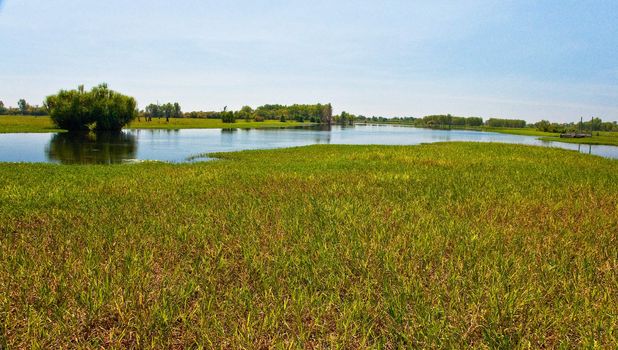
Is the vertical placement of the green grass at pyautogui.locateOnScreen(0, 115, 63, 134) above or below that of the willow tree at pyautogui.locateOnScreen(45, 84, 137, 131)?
below

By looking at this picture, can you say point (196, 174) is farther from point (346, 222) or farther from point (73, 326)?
point (73, 326)

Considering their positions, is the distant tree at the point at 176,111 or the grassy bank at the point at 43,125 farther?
the distant tree at the point at 176,111

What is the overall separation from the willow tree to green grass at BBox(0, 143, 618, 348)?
74.0 meters

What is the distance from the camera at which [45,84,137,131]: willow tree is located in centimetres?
7188

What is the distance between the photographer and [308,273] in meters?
5.14

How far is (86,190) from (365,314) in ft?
40.1

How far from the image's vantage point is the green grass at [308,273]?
3.66m

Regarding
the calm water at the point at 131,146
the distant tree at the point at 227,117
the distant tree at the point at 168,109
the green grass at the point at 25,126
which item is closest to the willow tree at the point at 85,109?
the green grass at the point at 25,126

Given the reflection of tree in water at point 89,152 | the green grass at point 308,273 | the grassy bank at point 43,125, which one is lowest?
the green grass at point 308,273

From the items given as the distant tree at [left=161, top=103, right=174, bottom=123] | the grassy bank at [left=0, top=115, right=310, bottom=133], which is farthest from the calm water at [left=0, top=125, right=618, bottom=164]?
the distant tree at [left=161, top=103, right=174, bottom=123]

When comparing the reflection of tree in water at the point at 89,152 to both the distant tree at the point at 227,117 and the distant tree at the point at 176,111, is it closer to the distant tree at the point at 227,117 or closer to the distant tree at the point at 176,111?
the distant tree at the point at 227,117

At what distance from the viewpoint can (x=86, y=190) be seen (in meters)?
12.3

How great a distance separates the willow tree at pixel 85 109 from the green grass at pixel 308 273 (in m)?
74.0

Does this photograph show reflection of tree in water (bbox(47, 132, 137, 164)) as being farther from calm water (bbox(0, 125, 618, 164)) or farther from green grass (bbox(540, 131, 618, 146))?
green grass (bbox(540, 131, 618, 146))
